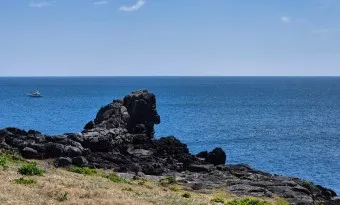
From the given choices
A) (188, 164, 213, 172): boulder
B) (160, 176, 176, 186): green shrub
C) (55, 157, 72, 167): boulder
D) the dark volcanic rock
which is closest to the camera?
(160, 176, 176, 186): green shrub

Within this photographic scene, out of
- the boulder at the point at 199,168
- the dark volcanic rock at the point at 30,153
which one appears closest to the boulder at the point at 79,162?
the dark volcanic rock at the point at 30,153

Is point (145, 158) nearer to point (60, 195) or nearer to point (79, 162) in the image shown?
point (79, 162)

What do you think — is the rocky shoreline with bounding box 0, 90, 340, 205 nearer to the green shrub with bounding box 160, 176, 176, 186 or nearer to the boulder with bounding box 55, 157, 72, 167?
the boulder with bounding box 55, 157, 72, 167

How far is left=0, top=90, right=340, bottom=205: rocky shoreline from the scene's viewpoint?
48.7 meters

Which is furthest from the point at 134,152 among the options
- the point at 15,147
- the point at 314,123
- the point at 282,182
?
the point at 314,123

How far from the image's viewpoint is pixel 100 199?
87.7 feet

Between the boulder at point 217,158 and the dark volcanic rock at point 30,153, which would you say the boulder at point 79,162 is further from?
the boulder at point 217,158

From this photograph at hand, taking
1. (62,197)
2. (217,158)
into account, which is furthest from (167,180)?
(62,197)

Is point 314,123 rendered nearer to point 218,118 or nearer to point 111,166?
point 218,118

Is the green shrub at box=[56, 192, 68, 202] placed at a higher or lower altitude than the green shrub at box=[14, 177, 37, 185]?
lower

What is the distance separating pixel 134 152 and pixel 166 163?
26.0 feet

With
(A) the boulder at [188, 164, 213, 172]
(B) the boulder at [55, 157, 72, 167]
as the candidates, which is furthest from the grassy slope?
(A) the boulder at [188, 164, 213, 172]

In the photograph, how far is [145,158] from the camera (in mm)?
65500

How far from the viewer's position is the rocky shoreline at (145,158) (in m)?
48.7
